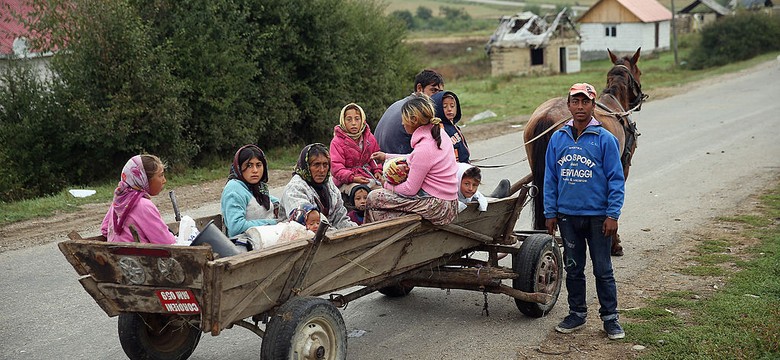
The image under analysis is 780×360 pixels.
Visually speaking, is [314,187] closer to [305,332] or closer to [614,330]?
[305,332]

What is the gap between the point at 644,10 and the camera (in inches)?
2317

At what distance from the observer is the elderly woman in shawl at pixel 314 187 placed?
5922 millimetres

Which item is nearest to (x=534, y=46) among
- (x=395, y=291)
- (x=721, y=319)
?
(x=395, y=291)

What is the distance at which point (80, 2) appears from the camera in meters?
13.8

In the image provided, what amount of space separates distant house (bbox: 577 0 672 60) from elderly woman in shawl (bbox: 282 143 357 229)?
53829 mm

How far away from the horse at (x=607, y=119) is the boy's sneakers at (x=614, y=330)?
6.66ft

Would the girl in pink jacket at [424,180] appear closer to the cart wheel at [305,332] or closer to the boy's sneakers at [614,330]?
the cart wheel at [305,332]

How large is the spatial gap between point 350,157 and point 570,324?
7.53 feet

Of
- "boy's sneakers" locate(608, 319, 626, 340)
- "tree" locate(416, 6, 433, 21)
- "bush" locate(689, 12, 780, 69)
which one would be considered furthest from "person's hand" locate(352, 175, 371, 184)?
"tree" locate(416, 6, 433, 21)

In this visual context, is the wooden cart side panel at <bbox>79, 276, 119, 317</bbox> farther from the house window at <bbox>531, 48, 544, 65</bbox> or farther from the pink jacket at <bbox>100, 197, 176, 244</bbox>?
the house window at <bbox>531, 48, 544, 65</bbox>

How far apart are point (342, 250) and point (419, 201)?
2.96ft

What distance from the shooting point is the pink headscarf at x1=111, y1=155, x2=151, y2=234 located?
17.1ft

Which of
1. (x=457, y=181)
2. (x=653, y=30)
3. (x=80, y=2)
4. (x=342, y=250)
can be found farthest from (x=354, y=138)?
(x=653, y=30)

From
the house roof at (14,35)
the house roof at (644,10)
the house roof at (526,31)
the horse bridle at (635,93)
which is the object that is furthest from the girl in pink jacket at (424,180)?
the house roof at (644,10)
